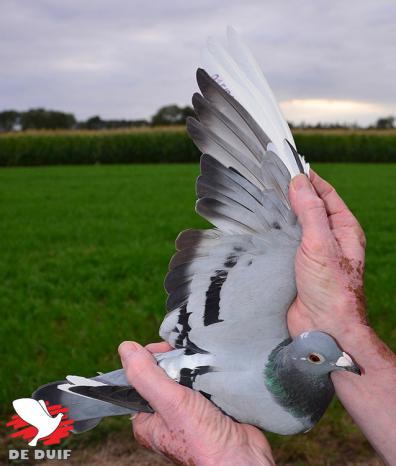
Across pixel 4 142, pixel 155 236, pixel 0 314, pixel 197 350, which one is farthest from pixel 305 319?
pixel 4 142

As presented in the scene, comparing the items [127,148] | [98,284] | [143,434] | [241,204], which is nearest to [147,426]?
[143,434]

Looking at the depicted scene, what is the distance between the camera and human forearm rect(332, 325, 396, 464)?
1780 mm

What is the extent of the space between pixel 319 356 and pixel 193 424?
1.42ft

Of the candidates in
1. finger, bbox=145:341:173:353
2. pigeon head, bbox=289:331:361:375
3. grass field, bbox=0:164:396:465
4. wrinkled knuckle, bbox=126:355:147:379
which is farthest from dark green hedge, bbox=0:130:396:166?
pigeon head, bbox=289:331:361:375

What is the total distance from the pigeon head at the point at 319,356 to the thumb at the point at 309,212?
25 cm

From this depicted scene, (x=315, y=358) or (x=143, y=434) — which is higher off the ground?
(x=315, y=358)

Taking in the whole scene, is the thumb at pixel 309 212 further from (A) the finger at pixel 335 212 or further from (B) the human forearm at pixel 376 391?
(B) the human forearm at pixel 376 391

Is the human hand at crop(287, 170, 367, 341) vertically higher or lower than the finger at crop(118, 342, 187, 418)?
higher

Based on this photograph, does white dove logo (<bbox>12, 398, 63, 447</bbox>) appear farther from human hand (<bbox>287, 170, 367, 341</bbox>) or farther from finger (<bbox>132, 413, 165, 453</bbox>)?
human hand (<bbox>287, 170, 367, 341</bbox>)

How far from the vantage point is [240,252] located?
5.07 feet

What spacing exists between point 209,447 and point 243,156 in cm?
78

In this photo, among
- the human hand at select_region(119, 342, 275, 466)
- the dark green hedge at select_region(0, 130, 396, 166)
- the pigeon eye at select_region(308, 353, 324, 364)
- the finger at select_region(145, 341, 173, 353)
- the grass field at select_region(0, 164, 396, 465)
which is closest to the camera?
the pigeon eye at select_region(308, 353, 324, 364)

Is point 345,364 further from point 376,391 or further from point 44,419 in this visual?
point 44,419

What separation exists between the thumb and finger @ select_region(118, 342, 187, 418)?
0.53 m
